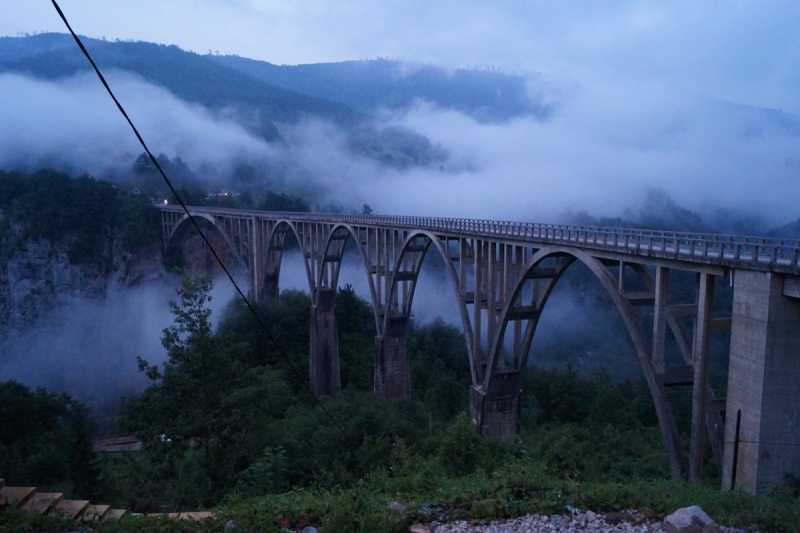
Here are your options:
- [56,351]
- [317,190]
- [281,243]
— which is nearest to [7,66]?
[317,190]

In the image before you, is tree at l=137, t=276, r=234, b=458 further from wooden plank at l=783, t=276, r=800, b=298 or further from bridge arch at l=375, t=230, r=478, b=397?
bridge arch at l=375, t=230, r=478, b=397

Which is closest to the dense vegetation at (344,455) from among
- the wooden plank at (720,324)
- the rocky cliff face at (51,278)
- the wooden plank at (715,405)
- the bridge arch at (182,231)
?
the wooden plank at (715,405)

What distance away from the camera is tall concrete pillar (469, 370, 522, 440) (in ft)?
78.4

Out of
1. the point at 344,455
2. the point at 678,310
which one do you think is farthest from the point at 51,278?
the point at 678,310

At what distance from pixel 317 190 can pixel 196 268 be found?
51.4 meters

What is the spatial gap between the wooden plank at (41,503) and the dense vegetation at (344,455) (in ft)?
2.19

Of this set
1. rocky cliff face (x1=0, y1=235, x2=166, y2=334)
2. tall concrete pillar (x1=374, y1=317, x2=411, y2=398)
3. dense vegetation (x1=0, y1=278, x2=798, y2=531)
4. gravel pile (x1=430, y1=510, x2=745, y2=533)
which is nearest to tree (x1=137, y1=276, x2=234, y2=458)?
dense vegetation (x1=0, y1=278, x2=798, y2=531)

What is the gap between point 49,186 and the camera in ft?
200

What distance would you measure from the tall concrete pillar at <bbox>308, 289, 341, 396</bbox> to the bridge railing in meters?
10.0

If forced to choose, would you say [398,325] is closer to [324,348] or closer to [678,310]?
[324,348]

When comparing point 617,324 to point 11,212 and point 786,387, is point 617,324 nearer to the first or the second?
point 786,387

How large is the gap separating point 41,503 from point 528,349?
1799 centimetres

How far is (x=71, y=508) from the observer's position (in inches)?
320

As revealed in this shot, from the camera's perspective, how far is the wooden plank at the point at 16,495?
7.89m
